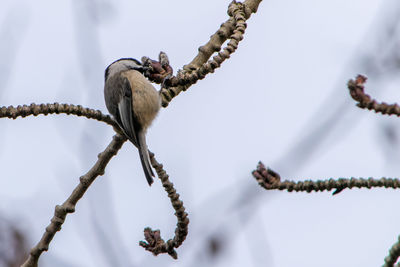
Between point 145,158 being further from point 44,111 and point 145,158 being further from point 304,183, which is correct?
point 304,183

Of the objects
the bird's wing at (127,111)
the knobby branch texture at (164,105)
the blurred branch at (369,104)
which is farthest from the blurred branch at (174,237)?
the bird's wing at (127,111)

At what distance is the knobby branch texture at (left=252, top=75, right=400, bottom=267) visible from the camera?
138 cm

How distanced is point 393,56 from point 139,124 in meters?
1.71

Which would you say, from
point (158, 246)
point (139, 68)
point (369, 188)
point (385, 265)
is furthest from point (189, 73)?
point (139, 68)

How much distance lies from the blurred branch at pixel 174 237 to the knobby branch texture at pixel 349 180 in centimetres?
53

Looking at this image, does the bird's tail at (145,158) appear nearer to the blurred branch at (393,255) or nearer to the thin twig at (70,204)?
the thin twig at (70,204)

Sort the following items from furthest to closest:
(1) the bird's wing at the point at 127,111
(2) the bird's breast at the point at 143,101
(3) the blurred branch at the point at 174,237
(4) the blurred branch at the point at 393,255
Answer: (2) the bird's breast at the point at 143,101 < (1) the bird's wing at the point at 127,111 < (3) the blurred branch at the point at 174,237 < (4) the blurred branch at the point at 393,255

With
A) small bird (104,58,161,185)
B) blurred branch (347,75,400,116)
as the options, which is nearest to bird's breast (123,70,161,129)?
small bird (104,58,161,185)

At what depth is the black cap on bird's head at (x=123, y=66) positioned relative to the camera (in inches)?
157

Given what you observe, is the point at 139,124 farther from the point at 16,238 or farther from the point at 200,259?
the point at 200,259

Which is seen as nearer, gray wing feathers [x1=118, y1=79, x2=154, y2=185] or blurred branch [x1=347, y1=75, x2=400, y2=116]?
blurred branch [x1=347, y1=75, x2=400, y2=116]

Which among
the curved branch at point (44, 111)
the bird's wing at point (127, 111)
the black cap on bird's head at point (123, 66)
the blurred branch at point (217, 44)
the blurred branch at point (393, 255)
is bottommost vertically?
the blurred branch at point (393, 255)

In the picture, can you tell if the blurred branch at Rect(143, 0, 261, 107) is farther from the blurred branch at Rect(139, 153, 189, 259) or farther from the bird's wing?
the bird's wing

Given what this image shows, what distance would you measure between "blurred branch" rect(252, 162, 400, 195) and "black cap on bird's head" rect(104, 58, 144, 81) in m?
2.56
